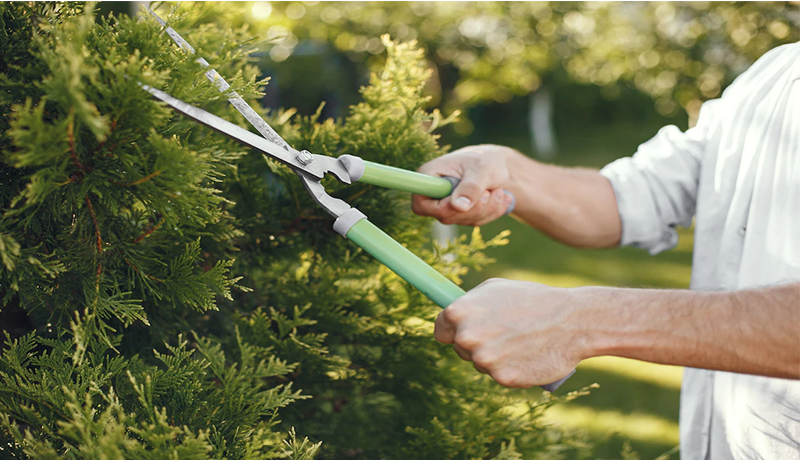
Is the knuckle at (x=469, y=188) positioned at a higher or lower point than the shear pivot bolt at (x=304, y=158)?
lower

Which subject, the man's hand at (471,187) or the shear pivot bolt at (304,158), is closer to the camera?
the shear pivot bolt at (304,158)

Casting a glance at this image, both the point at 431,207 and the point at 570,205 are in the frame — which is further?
the point at 570,205

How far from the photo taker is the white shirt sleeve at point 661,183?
4.91 feet

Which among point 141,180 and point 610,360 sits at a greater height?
point 141,180

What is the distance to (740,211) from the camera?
4.05 feet

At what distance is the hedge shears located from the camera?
972mm

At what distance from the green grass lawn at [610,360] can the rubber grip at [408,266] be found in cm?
77

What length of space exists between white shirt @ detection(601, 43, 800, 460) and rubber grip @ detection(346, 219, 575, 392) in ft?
1.48

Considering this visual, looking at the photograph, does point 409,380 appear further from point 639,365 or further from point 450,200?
point 639,365

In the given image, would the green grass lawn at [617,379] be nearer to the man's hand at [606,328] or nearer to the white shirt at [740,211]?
the white shirt at [740,211]

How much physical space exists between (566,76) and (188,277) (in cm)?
1402

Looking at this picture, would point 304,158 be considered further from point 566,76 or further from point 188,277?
point 566,76

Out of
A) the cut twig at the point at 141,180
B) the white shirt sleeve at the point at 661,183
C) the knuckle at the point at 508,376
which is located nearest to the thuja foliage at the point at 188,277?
the cut twig at the point at 141,180

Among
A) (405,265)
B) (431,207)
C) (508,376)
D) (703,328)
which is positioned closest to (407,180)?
(431,207)
